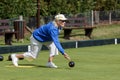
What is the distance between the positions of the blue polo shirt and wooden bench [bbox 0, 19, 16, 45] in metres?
7.81

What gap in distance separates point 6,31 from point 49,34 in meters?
8.73

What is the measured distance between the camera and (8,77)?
9.07 metres

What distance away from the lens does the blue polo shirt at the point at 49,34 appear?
10.4 m

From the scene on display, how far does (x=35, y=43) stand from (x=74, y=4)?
59.9ft

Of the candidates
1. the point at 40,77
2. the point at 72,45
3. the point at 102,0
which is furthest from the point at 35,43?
the point at 102,0

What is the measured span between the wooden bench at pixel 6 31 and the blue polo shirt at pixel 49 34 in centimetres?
781

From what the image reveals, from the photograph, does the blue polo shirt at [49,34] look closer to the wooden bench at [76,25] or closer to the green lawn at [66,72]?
the green lawn at [66,72]

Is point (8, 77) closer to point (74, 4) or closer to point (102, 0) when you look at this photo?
point (74, 4)

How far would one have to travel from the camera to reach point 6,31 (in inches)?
752

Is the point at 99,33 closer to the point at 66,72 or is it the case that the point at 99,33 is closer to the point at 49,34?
the point at 49,34

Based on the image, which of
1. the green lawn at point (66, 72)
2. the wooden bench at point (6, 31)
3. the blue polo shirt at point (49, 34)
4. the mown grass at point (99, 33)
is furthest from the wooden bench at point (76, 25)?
the blue polo shirt at point (49, 34)

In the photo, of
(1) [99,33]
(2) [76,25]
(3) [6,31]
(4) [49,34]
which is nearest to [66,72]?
(4) [49,34]

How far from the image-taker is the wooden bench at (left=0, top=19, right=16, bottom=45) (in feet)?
61.0

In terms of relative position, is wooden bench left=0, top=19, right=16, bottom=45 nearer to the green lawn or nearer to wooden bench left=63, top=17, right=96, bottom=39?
wooden bench left=63, top=17, right=96, bottom=39
